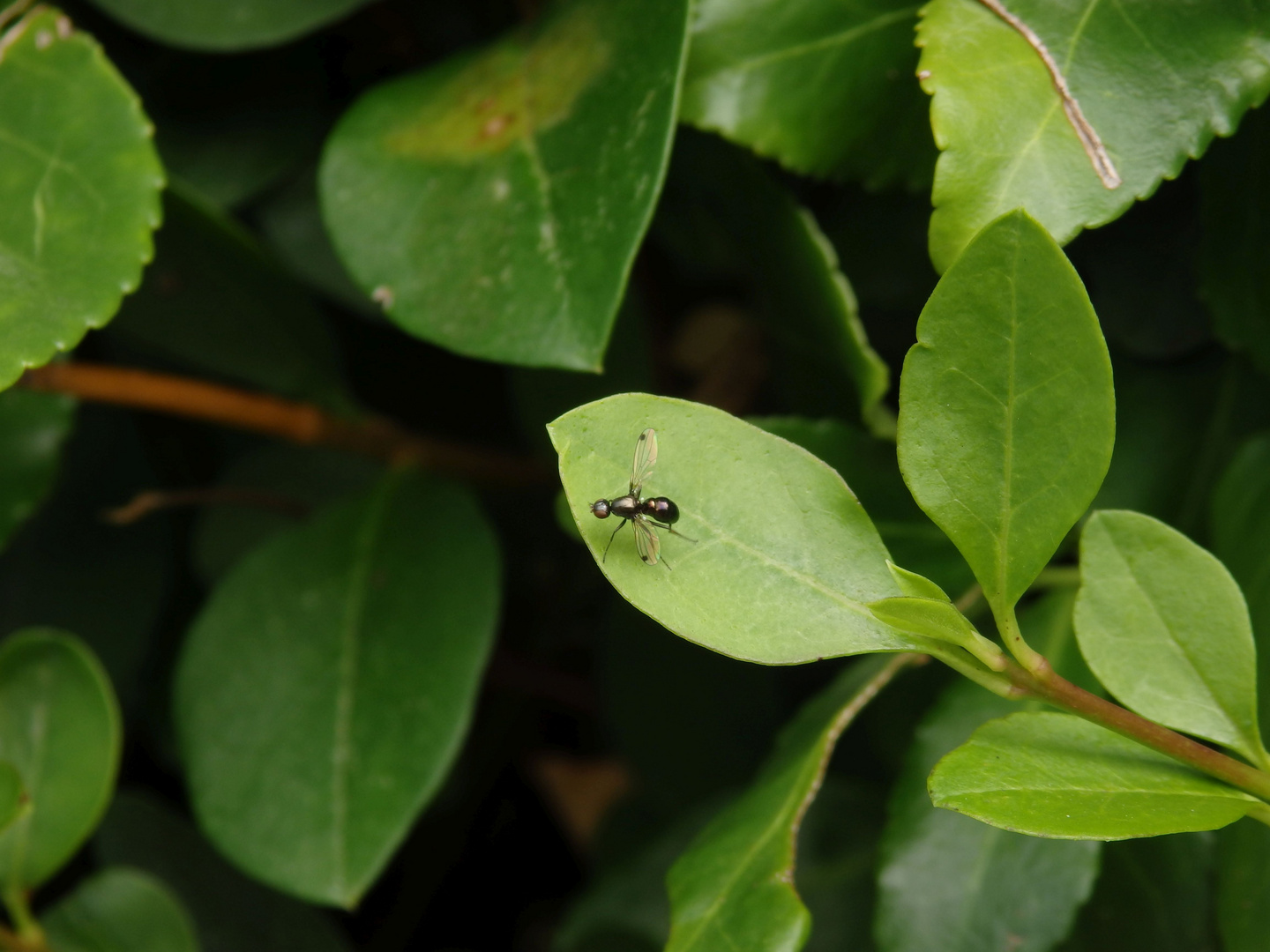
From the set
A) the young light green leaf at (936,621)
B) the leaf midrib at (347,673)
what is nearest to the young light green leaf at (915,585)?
the young light green leaf at (936,621)

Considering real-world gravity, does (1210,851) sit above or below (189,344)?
below

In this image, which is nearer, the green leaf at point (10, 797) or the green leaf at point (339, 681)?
the green leaf at point (10, 797)

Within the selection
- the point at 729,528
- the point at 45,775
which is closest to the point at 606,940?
the point at 45,775

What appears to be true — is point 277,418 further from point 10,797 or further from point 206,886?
point 206,886

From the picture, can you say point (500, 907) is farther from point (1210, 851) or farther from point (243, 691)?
point (1210, 851)

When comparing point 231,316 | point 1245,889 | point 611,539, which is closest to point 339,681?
point 231,316

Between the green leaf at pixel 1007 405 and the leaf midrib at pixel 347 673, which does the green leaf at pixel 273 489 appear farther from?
the green leaf at pixel 1007 405
